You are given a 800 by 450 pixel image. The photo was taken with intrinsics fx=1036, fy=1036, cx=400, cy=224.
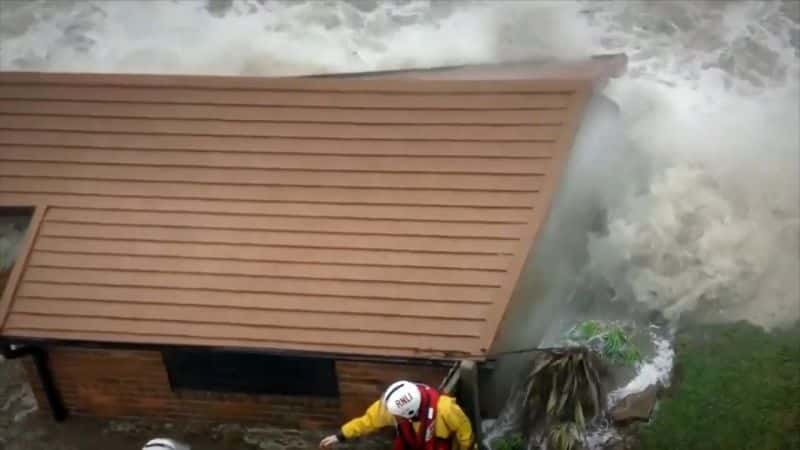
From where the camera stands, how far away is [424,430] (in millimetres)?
7316

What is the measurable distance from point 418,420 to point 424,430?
97mm

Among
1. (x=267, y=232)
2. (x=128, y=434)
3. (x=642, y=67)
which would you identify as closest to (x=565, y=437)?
(x=267, y=232)

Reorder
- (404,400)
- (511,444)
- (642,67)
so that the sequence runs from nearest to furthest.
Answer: (404,400)
(511,444)
(642,67)

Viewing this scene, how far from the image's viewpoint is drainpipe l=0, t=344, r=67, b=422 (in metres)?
8.27

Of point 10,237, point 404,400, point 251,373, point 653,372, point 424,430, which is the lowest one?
point 424,430

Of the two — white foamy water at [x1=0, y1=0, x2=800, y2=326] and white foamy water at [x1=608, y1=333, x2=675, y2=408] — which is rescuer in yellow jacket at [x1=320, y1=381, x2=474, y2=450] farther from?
white foamy water at [x1=0, y1=0, x2=800, y2=326]

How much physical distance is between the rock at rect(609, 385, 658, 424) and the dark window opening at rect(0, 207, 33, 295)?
5251mm

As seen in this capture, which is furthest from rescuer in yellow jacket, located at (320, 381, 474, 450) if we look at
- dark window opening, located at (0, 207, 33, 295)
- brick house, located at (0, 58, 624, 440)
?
dark window opening, located at (0, 207, 33, 295)

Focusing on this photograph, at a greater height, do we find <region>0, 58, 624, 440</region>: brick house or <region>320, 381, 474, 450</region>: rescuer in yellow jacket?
<region>0, 58, 624, 440</region>: brick house

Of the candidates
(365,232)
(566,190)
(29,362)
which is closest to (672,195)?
(566,190)

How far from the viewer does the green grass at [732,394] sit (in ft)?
26.8

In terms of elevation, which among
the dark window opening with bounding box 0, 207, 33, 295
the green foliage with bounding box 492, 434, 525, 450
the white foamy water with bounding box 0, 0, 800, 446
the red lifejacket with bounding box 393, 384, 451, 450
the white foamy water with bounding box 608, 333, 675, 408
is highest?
the white foamy water with bounding box 0, 0, 800, 446

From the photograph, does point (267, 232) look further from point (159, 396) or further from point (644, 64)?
point (644, 64)

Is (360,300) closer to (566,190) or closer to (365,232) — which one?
(365,232)
